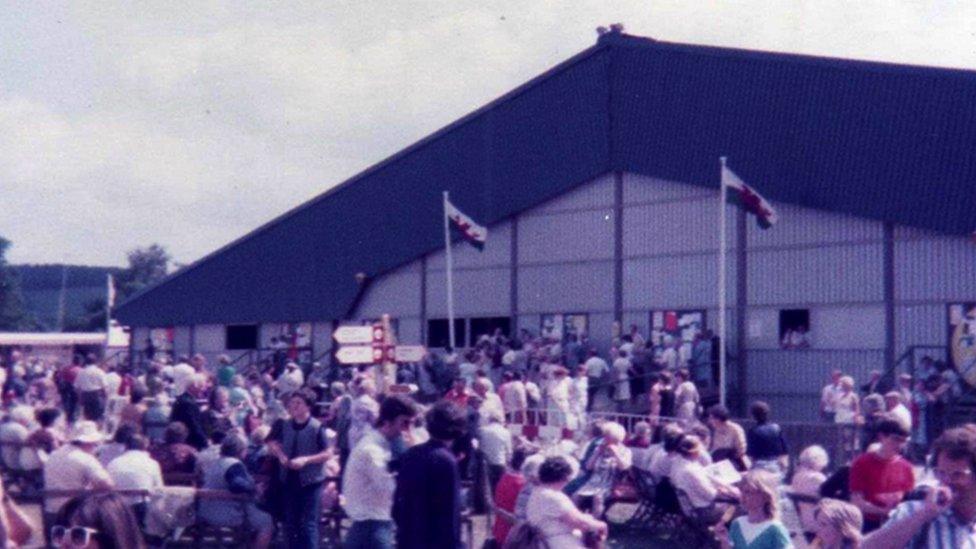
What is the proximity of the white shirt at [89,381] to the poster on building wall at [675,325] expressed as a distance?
→ 11.8m

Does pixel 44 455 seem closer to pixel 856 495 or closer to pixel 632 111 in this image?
pixel 856 495

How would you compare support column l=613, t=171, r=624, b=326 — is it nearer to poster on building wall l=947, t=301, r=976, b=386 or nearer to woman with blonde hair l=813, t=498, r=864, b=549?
poster on building wall l=947, t=301, r=976, b=386

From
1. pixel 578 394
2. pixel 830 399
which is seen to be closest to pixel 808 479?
pixel 830 399

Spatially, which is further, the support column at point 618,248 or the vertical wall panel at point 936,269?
the support column at point 618,248

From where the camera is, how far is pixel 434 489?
351 inches

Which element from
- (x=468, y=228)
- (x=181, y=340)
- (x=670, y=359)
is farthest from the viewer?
(x=181, y=340)

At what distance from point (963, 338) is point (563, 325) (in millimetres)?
10958

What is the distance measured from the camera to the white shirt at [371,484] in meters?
9.84

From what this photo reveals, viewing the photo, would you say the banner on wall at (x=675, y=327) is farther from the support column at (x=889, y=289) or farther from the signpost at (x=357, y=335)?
the signpost at (x=357, y=335)

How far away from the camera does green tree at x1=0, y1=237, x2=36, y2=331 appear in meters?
84.4

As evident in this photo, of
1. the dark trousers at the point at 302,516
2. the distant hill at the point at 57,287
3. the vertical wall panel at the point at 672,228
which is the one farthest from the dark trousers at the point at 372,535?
the distant hill at the point at 57,287

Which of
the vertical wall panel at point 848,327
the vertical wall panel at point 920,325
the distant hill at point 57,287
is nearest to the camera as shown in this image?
the vertical wall panel at point 920,325

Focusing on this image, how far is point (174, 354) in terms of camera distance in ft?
161

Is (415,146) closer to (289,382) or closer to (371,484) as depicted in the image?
(289,382)
